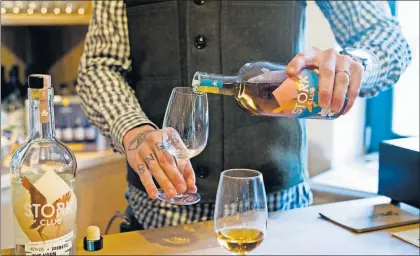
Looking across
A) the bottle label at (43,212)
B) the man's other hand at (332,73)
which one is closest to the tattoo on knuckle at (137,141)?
the bottle label at (43,212)

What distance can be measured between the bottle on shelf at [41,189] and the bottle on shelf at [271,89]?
0.25 meters

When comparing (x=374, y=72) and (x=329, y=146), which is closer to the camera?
(x=374, y=72)

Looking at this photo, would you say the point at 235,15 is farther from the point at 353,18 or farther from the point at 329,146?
the point at 329,146

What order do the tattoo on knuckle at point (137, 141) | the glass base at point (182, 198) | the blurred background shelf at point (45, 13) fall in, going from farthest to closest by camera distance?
the blurred background shelf at point (45, 13) < the tattoo on knuckle at point (137, 141) < the glass base at point (182, 198)

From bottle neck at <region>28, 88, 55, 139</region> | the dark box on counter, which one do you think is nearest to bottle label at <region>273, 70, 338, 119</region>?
bottle neck at <region>28, 88, 55, 139</region>

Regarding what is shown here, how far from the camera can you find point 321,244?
44.8 inches

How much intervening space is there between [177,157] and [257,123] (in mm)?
368

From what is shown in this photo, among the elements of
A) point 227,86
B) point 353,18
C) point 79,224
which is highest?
point 353,18

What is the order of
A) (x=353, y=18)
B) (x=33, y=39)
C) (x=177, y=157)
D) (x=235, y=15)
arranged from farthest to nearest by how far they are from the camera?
(x=33, y=39) → (x=353, y=18) → (x=235, y=15) → (x=177, y=157)

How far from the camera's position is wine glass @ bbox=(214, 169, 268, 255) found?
34.6 inches

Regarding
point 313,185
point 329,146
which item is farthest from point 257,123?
point 329,146

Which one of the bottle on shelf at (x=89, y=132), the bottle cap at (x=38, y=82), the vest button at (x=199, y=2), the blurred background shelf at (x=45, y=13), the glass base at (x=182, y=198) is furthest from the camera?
the bottle on shelf at (x=89, y=132)

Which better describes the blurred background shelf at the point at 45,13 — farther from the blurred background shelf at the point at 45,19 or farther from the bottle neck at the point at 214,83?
the bottle neck at the point at 214,83

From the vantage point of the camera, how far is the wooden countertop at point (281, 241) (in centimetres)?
110
